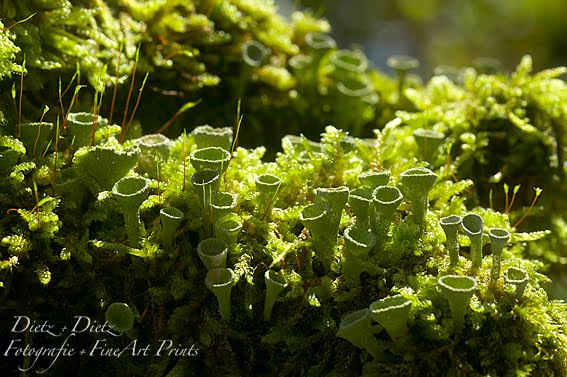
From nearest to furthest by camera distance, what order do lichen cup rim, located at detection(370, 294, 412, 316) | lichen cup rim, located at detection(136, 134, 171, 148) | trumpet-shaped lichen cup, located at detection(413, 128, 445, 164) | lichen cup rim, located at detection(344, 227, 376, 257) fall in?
lichen cup rim, located at detection(370, 294, 412, 316)
lichen cup rim, located at detection(344, 227, 376, 257)
lichen cup rim, located at detection(136, 134, 171, 148)
trumpet-shaped lichen cup, located at detection(413, 128, 445, 164)

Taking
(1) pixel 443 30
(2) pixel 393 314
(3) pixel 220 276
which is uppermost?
(2) pixel 393 314

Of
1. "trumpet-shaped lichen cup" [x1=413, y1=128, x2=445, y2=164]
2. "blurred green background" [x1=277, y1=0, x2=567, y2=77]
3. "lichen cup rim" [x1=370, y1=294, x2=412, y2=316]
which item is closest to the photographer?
"lichen cup rim" [x1=370, y1=294, x2=412, y2=316]

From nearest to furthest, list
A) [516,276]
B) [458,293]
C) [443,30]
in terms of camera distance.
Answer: [458,293] < [516,276] < [443,30]

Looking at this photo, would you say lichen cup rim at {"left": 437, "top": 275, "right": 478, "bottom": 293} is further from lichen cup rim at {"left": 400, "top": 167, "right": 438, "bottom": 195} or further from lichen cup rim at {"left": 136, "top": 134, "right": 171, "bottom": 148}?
lichen cup rim at {"left": 136, "top": 134, "right": 171, "bottom": 148}

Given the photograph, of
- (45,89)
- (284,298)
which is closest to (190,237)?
(284,298)

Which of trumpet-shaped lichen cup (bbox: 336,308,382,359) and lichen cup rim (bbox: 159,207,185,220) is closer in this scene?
trumpet-shaped lichen cup (bbox: 336,308,382,359)

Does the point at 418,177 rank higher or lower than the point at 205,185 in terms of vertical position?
higher

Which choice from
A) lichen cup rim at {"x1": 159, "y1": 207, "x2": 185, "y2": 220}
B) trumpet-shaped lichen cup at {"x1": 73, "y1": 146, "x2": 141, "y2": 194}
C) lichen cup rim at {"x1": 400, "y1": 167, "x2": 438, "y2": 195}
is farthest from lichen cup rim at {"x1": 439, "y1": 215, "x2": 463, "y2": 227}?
trumpet-shaped lichen cup at {"x1": 73, "y1": 146, "x2": 141, "y2": 194}

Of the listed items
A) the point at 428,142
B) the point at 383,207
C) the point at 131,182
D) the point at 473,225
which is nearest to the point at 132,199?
the point at 131,182

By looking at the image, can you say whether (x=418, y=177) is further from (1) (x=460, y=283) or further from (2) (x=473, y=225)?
(1) (x=460, y=283)
